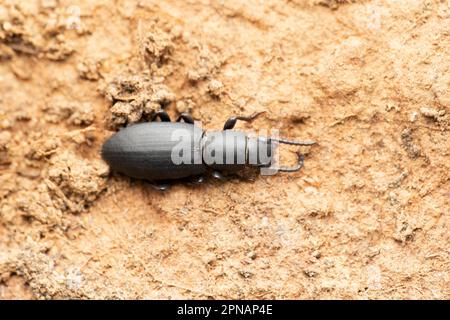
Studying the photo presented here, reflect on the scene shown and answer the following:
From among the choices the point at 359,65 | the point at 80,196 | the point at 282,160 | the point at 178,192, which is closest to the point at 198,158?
the point at 178,192

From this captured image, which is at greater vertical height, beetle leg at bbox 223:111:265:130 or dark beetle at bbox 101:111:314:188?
beetle leg at bbox 223:111:265:130

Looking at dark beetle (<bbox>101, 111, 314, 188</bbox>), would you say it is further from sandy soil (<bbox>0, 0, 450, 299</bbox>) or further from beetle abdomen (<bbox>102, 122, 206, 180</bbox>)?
sandy soil (<bbox>0, 0, 450, 299</bbox>)

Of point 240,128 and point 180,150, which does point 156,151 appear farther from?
point 240,128

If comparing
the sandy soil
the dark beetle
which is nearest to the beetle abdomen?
the dark beetle

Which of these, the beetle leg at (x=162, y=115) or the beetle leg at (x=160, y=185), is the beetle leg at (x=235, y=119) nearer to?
the beetle leg at (x=162, y=115)

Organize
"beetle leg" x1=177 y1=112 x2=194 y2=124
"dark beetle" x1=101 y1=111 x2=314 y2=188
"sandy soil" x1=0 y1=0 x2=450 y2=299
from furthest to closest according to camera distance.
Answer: "beetle leg" x1=177 y1=112 x2=194 y2=124 < "dark beetle" x1=101 y1=111 x2=314 y2=188 < "sandy soil" x1=0 y1=0 x2=450 y2=299

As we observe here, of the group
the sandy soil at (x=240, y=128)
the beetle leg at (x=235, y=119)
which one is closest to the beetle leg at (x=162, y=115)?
the sandy soil at (x=240, y=128)
